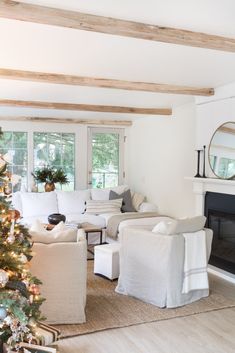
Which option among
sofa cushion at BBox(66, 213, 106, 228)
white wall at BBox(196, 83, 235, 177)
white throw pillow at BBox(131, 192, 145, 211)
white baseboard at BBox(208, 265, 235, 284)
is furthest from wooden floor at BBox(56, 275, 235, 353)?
white throw pillow at BBox(131, 192, 145, 211)

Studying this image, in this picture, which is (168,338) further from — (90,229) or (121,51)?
(90,229)

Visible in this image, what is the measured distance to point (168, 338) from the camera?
317 centimetres

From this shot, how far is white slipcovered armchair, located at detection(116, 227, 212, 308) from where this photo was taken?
147 inches

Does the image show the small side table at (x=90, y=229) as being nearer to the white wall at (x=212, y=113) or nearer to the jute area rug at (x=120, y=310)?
the jute area rug at (x=120, y=310)

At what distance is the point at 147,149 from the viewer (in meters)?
7.58

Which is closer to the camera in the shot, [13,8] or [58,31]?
[13,8]

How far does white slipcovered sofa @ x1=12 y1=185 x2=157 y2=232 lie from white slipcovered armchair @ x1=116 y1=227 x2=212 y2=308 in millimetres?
2497

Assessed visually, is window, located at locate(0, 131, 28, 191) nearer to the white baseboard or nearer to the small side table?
the small side table

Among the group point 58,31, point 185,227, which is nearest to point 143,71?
point 58,31

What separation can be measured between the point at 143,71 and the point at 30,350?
295 cm

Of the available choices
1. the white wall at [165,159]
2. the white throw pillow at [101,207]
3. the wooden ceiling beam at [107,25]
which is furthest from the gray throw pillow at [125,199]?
the wooden ceiling beam at [107,25]

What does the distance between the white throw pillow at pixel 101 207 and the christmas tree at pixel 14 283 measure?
13.6 feet

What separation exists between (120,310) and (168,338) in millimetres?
674

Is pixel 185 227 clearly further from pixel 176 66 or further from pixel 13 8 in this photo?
pixel 13 8
